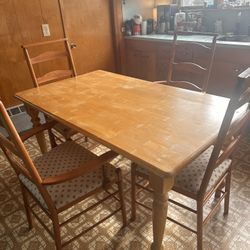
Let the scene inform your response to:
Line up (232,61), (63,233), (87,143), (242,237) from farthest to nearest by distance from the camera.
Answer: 1. (87,143)
2. (232,61)
3. (63,233)
4. (242,237)

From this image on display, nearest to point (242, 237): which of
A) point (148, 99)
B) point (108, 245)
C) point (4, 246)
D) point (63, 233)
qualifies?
point (108, 245)

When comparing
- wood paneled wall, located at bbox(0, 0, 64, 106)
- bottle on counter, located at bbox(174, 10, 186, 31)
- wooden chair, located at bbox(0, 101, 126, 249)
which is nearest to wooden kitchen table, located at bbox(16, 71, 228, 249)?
wooden chair, located at bbox(0, 101, 126, 249)

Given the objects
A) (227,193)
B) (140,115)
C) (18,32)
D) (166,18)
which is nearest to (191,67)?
(140,115)

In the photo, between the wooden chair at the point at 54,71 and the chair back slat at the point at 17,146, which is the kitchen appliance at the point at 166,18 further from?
the chair back slat at the point at 17,146

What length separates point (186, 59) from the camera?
9.21ft

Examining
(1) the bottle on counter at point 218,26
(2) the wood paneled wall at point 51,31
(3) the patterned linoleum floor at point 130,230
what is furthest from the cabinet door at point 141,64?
(3) the patterned linoleum floor at point 130,230

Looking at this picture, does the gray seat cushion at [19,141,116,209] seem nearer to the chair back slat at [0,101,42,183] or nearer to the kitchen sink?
the chair back slat at [0,101,42,183]

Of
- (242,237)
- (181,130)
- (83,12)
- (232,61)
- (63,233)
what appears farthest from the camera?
(83,12)

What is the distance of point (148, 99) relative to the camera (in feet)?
5.23

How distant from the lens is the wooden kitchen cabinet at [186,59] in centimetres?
240

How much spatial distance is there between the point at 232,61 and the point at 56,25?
6.44 ft

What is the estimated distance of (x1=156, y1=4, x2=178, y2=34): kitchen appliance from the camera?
3273mm

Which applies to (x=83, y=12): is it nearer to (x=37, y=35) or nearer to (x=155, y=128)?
(x=37, y=35)

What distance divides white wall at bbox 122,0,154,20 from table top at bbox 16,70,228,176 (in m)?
1.74
